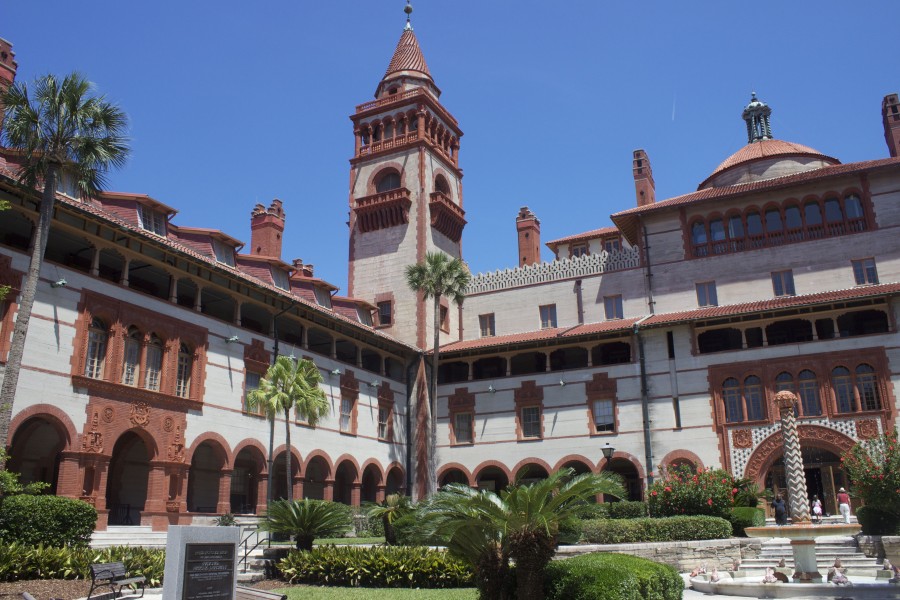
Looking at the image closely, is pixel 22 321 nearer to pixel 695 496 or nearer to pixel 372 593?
pixel 372 593

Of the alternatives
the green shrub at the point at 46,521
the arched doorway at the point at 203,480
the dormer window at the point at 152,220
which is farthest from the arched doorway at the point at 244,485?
the green shrub at the point at 46,521

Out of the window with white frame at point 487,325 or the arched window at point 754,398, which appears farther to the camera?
the window with white frame at point 487,325

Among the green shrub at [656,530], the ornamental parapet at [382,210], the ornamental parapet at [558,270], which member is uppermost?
the ornamental parapet at [382,210]

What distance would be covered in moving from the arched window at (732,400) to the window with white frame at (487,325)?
14.7 m

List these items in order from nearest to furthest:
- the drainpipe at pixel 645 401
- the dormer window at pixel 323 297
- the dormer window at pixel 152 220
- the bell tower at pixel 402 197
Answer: the dormer window at pixel 152 220 → the drainpipe at pixel 645 401 → the dormer window at pixel 323 297 → the bell tower at pixel 402 197

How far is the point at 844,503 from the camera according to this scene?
3153 cm

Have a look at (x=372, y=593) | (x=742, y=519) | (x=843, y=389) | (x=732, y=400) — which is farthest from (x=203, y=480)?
(x=843, y=389)

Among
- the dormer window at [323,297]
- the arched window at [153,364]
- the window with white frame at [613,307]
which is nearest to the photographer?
the arched window at [153,364]

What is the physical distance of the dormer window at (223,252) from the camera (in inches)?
1448

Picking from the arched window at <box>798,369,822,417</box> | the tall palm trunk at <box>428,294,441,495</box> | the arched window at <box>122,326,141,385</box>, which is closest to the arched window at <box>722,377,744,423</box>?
the arched window at <box>798,369,822,417</box>

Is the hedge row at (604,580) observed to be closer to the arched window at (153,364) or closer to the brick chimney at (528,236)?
the arched window at (153,364)

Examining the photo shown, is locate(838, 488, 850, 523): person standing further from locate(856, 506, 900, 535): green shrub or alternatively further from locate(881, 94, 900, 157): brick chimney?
locate(881, 94, 900, 157): brick chimney

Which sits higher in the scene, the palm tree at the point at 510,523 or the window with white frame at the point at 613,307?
the window with white frame at the point at 613,307

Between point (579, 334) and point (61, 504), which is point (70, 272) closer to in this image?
point (61, 504)
